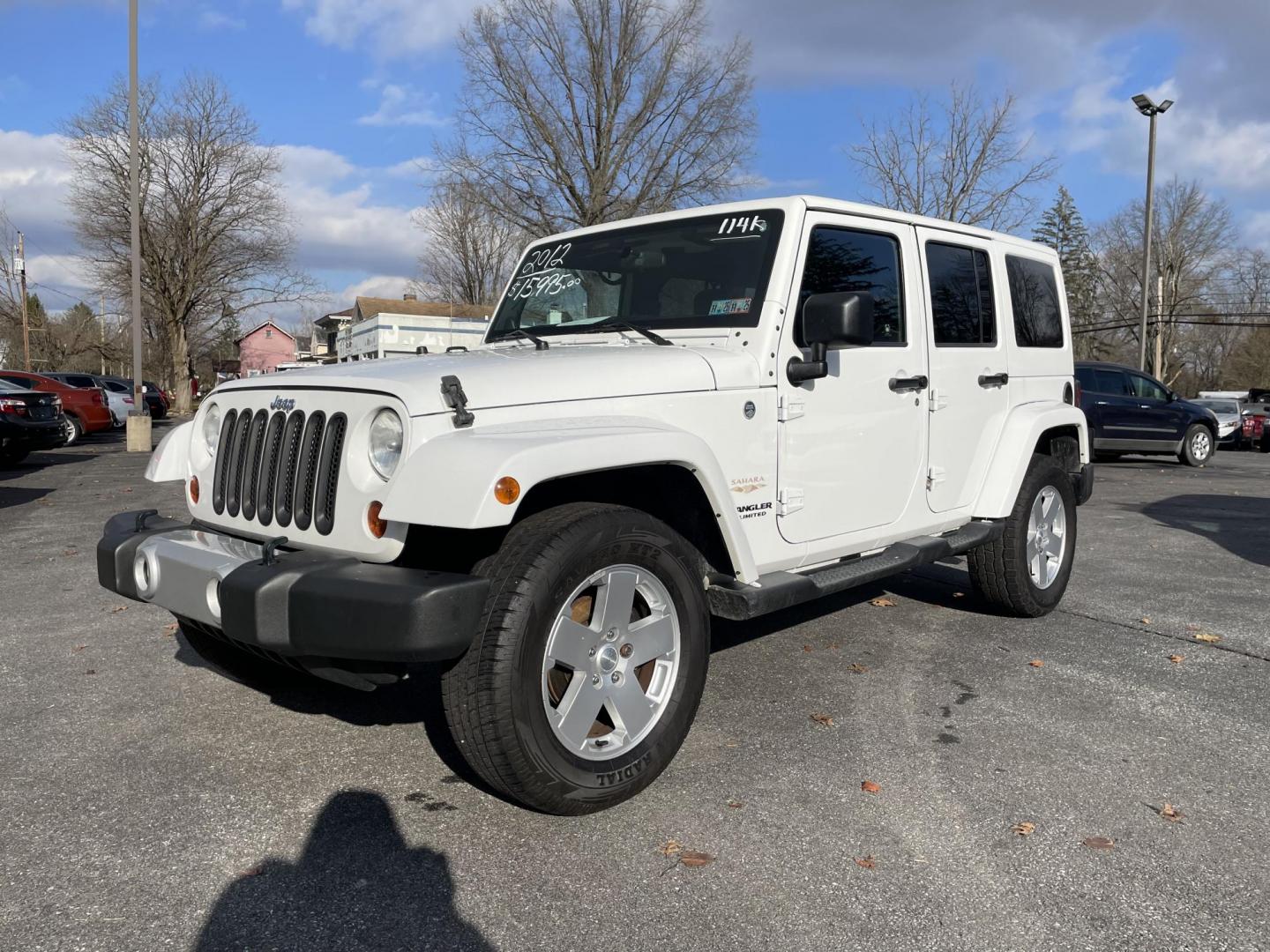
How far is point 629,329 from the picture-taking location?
12.7ft

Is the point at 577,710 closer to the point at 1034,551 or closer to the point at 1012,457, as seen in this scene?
the point at 1012,457

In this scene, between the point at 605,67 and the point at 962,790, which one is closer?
the point at 962,790

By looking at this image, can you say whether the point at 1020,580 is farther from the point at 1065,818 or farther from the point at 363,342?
the point at 363,342

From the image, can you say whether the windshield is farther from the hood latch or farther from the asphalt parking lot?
the asphalt parking lot

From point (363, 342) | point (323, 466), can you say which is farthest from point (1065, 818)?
point (363, 342)

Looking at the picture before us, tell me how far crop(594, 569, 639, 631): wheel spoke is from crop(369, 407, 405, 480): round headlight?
73 cm

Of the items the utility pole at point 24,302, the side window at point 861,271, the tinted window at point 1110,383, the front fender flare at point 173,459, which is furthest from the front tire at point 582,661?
the utility pole at point 24,302

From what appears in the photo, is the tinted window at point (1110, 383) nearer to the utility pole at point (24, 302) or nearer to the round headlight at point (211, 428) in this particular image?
the round headlight at point (211, 428)

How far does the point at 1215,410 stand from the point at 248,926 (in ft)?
85.5

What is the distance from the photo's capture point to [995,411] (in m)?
5.07

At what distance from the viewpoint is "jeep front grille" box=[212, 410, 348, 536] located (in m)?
2.98

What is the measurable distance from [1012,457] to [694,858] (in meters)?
3.08

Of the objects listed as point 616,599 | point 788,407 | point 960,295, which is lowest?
point 616,599

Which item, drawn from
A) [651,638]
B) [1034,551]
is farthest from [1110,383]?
[651,638]
